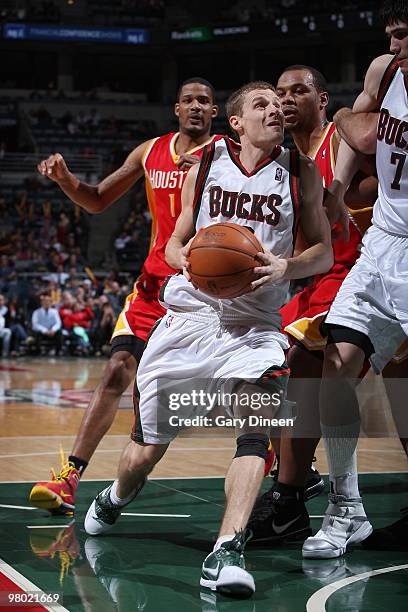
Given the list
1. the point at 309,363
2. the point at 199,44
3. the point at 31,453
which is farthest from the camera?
the point at 199,44

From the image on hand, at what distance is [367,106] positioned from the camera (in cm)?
433

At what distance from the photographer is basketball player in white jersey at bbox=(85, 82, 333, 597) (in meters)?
3.87

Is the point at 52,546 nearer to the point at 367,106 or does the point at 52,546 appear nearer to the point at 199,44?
the point at 367,106

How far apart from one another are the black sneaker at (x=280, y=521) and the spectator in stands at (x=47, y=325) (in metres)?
13.5

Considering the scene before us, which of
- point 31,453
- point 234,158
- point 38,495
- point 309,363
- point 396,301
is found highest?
point 234,158

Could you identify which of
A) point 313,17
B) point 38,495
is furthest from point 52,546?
point 313,17

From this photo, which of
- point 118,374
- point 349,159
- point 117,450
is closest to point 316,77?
point 349,159

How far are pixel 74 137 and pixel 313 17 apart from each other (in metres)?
8.27

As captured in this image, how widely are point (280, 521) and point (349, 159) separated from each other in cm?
169

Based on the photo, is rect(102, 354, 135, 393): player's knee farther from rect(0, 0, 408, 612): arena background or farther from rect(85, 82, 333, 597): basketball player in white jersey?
rect(85, 82, 333, 597): basketball player in white jersey

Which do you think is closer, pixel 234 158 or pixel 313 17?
pixel 234 158

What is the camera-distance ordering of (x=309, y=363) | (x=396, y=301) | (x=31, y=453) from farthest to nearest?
(x=31, y=453) → (x=309, y=363) → (x=396, y=301)

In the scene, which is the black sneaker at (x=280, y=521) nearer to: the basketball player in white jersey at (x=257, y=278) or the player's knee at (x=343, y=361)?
the basketball player in white jersey at (x=257, y=278)

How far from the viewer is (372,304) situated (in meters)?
4.13
